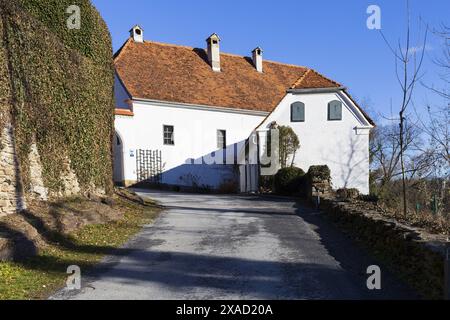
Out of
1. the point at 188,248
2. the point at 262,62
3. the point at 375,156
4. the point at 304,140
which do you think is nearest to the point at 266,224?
the point at 188,248

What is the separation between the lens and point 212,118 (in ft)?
93.9

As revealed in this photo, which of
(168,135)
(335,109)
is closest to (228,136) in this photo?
(168,135)

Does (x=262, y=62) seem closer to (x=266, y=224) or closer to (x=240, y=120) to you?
(x=240, y=120)

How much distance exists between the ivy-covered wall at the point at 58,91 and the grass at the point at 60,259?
170cm

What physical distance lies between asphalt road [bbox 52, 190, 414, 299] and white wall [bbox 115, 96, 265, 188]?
13980mm

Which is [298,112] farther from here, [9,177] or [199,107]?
[9,177]

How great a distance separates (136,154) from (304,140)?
9780 mm

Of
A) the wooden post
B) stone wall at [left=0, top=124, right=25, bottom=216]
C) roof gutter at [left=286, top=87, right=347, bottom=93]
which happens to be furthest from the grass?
roof gutter at [left=286, top=87, right=347, bottom=93]

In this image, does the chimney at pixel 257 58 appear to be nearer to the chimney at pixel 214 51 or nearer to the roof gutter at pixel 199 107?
the chimney at pixel 214 51

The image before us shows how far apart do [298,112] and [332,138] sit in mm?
2323

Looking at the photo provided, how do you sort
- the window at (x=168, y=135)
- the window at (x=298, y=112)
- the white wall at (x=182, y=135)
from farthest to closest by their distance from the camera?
the window at (x=168, y=135) → the white wall at (x=182, y=135) → the window at (x=298, y=112)

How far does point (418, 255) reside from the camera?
6.16 metres

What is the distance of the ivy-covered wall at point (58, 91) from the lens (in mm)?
9508

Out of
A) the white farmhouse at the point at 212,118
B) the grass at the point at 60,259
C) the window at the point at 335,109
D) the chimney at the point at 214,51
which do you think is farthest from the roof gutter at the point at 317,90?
the grass at the point at 60,259
